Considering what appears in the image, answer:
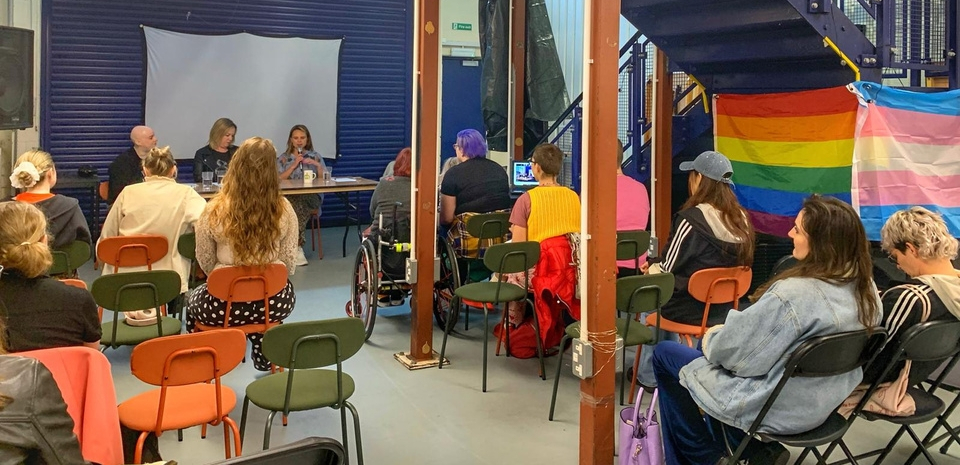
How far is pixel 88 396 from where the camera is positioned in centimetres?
233

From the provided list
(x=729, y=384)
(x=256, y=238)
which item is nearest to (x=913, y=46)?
(x=729, y=384)

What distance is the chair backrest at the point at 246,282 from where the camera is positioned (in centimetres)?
382

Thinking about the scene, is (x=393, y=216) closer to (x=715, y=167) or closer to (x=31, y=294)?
(x=715, y=167)

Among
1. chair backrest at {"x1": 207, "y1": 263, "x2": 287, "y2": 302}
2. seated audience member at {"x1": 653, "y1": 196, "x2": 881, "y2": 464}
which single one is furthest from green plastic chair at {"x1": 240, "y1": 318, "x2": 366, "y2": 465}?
seated audience member at {"x1": 653, "y1": 196, "x2": 881, "y2": 464}

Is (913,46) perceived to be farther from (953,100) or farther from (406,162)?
(406,162)

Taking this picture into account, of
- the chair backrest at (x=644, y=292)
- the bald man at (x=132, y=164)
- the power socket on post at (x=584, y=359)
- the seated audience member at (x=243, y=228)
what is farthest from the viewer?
the bald man at (x=132, y=164)

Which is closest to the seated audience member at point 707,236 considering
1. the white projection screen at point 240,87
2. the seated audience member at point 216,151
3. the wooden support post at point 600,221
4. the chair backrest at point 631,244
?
the chair backrest at point 631,244

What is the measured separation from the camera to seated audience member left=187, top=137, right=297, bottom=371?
3924 mm

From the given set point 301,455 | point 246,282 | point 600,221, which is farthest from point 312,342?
point 301,455

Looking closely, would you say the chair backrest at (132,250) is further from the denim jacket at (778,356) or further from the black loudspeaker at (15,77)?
the denim jacket at (778,356)

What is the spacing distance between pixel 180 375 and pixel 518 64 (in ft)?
18.3

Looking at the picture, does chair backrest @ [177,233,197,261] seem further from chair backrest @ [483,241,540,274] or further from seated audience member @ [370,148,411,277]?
chair backrest @ [483,241,540,274]

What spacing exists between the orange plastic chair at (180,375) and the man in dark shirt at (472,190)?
268cm

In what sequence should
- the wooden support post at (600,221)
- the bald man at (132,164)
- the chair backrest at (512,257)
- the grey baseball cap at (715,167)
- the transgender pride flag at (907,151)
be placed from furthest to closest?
the bald man at (132,164), the transgender pride flag at (907,151), the chair backrest at (512,257), the grey baseball cap at (715,167), the wooden support post at (600,221)
